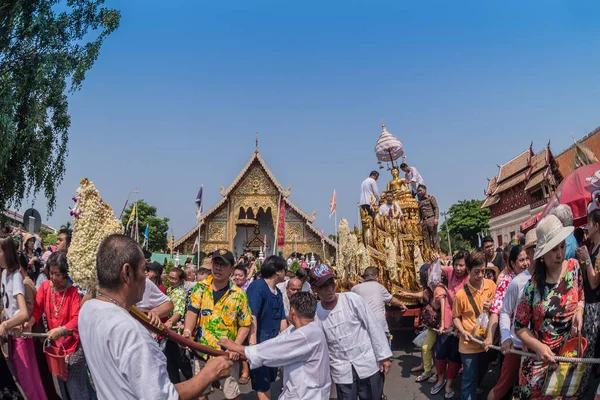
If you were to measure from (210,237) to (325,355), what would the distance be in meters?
23.8

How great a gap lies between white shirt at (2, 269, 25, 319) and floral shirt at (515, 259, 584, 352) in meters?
4.16

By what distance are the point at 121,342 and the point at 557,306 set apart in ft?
8.55

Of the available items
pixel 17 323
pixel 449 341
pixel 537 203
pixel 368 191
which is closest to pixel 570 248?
pixel 449 341

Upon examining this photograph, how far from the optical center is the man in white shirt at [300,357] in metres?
3.23

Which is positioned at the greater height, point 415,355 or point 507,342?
point 507,342

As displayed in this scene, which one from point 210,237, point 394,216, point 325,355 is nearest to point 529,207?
point 210,237

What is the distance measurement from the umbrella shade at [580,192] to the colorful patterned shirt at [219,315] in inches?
156

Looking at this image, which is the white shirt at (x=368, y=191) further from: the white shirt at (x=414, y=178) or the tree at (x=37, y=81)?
the tree at (x=37, y=81)

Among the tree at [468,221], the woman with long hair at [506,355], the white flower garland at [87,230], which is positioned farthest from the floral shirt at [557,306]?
the tree at [468,221]

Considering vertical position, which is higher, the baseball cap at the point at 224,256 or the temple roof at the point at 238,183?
the temple roof at the point at 238,183

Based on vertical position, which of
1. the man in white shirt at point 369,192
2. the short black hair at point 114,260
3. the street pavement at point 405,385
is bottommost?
the street pavement at point 405,385

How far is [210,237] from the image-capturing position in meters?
26.7

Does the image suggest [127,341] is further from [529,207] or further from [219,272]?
[529,207]

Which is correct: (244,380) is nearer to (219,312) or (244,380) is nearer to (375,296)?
(375,296)
